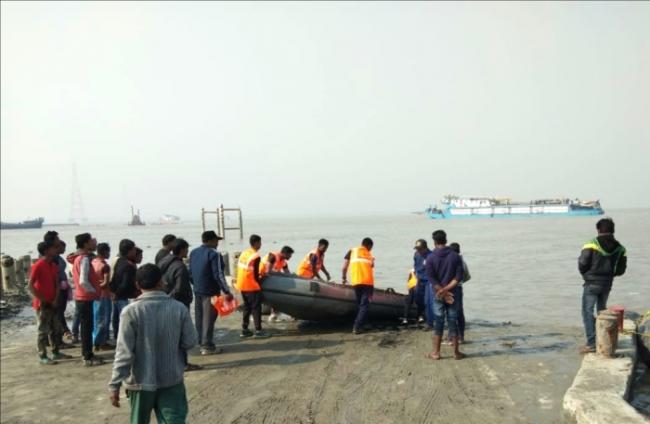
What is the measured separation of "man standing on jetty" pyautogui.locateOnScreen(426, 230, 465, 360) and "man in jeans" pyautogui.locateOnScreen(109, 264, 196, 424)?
4219 millimetres

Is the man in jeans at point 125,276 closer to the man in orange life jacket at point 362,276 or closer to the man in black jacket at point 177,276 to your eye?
the man in black jacket at point 177,276

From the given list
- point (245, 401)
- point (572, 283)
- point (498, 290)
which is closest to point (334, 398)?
point (245, 401)

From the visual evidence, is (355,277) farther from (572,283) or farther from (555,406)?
(572,283)

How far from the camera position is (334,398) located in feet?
18.7

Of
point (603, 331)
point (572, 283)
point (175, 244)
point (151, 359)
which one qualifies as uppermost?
point (175, 244)

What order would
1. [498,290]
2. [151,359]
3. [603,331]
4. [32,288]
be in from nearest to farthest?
[151,359], [603,331], [32,288], [498,290]

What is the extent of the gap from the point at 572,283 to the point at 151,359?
19934 millimetres

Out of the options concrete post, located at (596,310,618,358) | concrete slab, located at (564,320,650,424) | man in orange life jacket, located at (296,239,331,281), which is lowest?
concrete slab, located at (564,320,650,424)

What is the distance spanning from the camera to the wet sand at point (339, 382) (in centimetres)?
526

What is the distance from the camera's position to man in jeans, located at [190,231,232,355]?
7.57m

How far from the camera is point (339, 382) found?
247 inches

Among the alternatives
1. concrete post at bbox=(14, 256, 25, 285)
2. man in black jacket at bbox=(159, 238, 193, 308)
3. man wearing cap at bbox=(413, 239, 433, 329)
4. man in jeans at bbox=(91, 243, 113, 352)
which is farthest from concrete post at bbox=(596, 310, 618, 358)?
concrete post at bbox=(14, 256, 25, 285)

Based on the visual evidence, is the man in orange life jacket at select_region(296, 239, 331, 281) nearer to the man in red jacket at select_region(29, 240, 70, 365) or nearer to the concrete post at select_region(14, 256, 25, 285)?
the man in red jacket at select_region(29, 240, 70, 365)

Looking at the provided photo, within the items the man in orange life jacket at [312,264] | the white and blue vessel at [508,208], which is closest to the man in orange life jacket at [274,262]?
the man in orange life jacket at [312,264]
